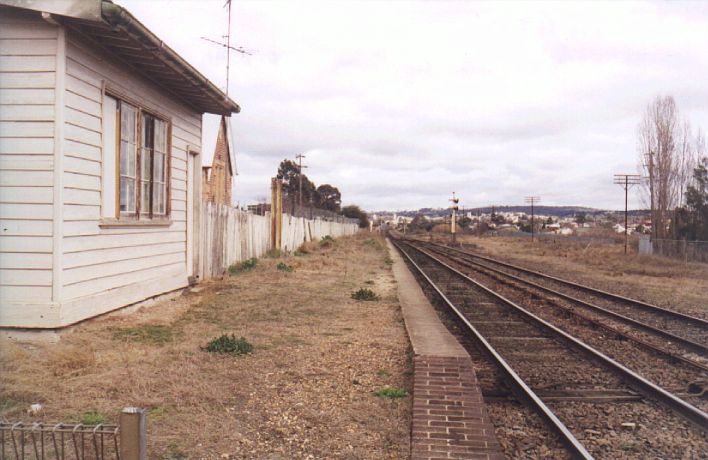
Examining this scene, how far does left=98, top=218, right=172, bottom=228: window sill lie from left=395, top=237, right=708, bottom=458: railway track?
5373 millimetres

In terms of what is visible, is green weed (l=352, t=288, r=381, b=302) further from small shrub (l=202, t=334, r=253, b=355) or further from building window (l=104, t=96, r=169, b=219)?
small shrub (l=202, t=334, r=253, b=355)

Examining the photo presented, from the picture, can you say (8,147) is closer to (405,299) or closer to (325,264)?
(405,299)

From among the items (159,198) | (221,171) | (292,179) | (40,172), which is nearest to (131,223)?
(159,198)

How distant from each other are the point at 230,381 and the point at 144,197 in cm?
438

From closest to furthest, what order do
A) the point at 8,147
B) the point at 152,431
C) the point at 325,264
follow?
the point at 152,431, the point at 8,147, the point at 325,264

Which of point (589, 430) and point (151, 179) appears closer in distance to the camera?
point (589, 430)

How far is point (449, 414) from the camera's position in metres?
5.12

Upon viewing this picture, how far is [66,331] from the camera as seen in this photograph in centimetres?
683

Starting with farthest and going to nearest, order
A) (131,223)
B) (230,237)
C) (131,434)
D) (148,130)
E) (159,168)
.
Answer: (230,237) < (159,168) < (148,130) < (131,223) < (131,434)

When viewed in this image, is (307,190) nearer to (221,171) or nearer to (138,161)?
(221,171)

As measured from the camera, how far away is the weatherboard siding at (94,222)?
22.7ft

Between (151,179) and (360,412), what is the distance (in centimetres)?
592

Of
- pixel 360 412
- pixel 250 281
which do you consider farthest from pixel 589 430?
pixel 250 281

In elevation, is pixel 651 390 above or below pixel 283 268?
below
